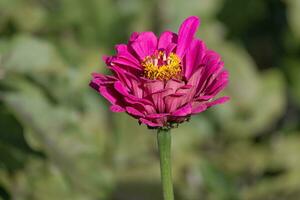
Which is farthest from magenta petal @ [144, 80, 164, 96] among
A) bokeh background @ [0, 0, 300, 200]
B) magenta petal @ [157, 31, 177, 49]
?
bokeh background @ [0, 0, 300, 200]

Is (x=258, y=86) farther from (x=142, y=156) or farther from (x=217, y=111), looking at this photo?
(x=142, y=156)

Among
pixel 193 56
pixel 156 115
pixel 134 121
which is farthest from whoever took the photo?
pixel 134 121

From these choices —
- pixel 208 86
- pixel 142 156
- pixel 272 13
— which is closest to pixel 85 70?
pixel 142 156

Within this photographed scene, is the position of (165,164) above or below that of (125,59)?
below

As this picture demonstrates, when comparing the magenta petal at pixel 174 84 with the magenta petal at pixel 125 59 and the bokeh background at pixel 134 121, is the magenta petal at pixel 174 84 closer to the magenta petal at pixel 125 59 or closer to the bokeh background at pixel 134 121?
the magenta petal at pixel 125 59

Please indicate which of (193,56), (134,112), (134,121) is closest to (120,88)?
(134,112)

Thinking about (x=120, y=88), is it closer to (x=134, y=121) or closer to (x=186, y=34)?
(x=186, y=34)

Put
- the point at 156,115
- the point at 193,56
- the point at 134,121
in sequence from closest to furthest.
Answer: the point at 156,115
the point at 193,56
the point at 134,121

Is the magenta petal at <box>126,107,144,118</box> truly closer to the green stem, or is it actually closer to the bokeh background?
the green stem
